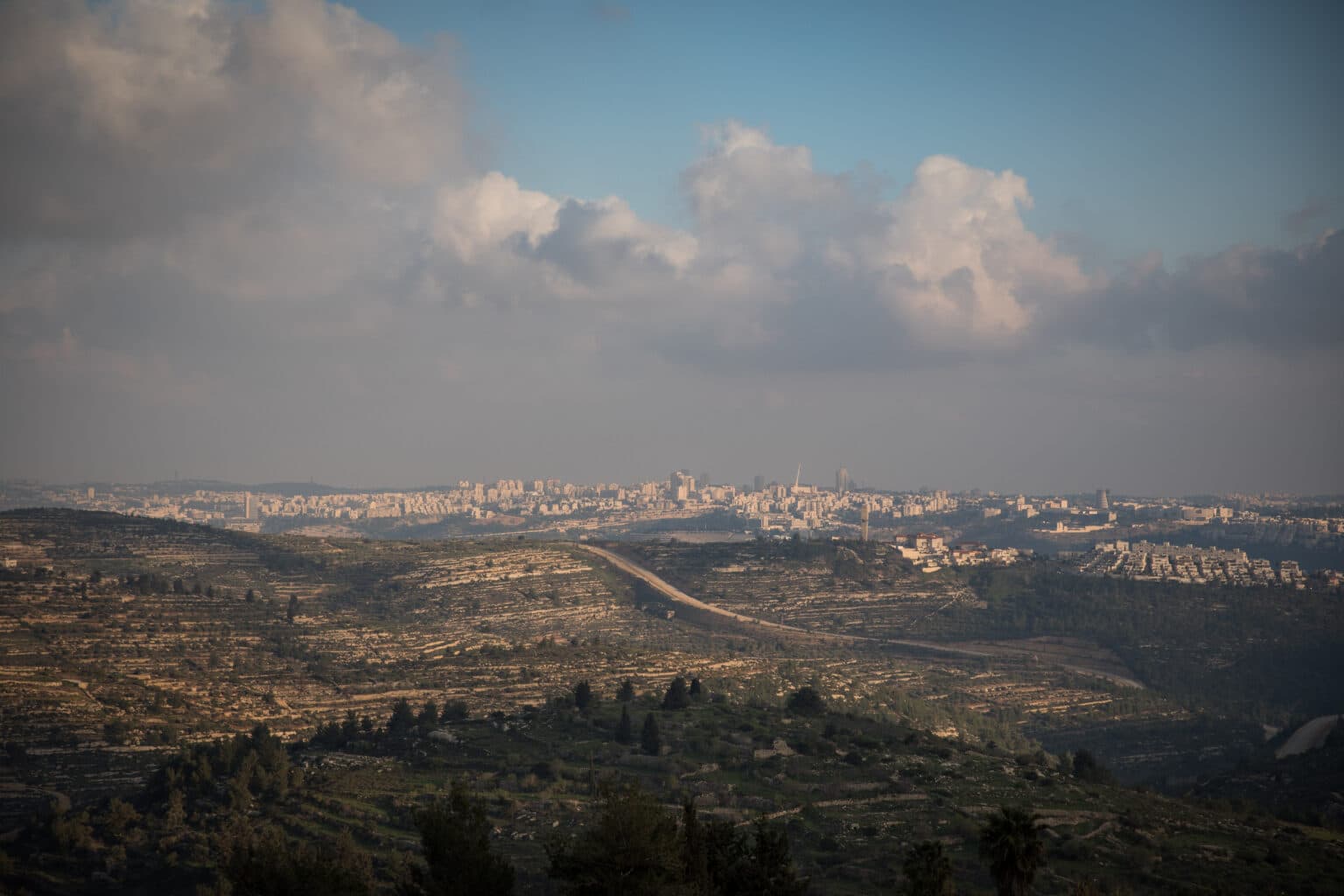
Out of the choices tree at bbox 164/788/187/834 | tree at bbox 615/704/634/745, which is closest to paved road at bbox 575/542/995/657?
tree at bbox 615/704/634/745

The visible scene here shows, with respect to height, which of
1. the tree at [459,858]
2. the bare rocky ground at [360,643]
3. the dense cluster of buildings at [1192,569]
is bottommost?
the bare rocky ground at [360,643]

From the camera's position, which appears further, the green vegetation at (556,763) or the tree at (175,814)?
the tree at (175,814)

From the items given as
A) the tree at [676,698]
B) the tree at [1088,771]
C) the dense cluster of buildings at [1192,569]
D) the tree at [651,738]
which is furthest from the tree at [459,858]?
the dense cluster of buildings at [1192,569]

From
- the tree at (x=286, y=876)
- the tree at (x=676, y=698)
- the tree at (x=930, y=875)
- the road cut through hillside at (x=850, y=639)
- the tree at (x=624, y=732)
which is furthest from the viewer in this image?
the road cut through hillside at (x=850, y=639)

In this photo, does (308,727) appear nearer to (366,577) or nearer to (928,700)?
(928,700)

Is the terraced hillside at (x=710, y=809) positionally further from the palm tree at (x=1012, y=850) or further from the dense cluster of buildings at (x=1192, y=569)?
the dense cluster of buildings at (x=1192, y=569)

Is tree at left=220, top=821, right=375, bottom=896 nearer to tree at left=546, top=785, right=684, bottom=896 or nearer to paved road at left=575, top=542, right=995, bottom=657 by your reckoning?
tree at left=546, top=785, right=684, bottom=896
